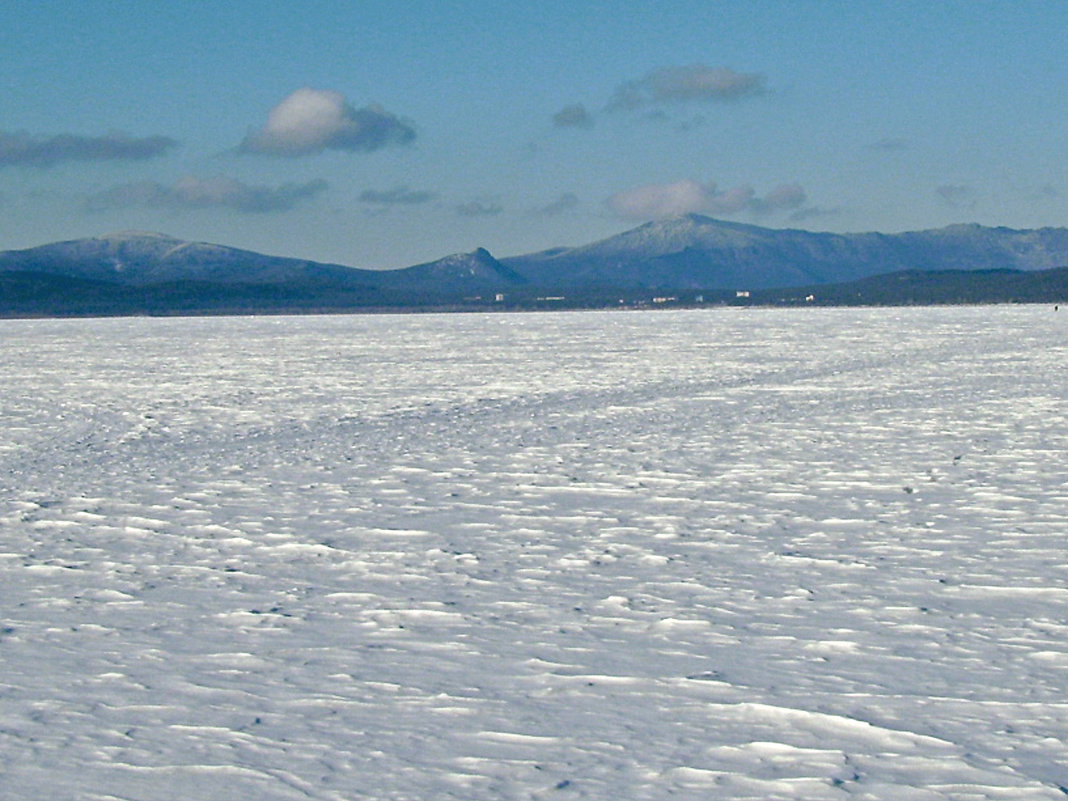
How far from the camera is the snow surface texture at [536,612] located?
4238mm

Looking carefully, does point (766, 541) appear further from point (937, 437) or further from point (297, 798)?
point (937, 437)

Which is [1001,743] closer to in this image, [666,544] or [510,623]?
[510,623]

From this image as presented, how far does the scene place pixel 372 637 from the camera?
5781mm

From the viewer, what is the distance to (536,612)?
6.24m

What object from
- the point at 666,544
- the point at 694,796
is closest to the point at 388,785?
the point at 694,796

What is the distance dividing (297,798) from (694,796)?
1240 millimetres

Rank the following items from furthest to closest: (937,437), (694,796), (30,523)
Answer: (937,437)
(30,523)
(694,796)

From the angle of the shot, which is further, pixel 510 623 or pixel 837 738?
pixel 510 623

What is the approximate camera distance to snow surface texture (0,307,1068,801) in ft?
13.9

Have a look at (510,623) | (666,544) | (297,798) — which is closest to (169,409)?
(666,544)

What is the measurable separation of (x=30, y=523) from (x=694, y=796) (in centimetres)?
622

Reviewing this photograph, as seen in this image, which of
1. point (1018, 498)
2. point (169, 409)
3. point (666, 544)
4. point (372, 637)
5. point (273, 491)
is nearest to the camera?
point (372, 637)

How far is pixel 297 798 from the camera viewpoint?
3969mm

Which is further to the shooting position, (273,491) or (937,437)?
(937,437)
